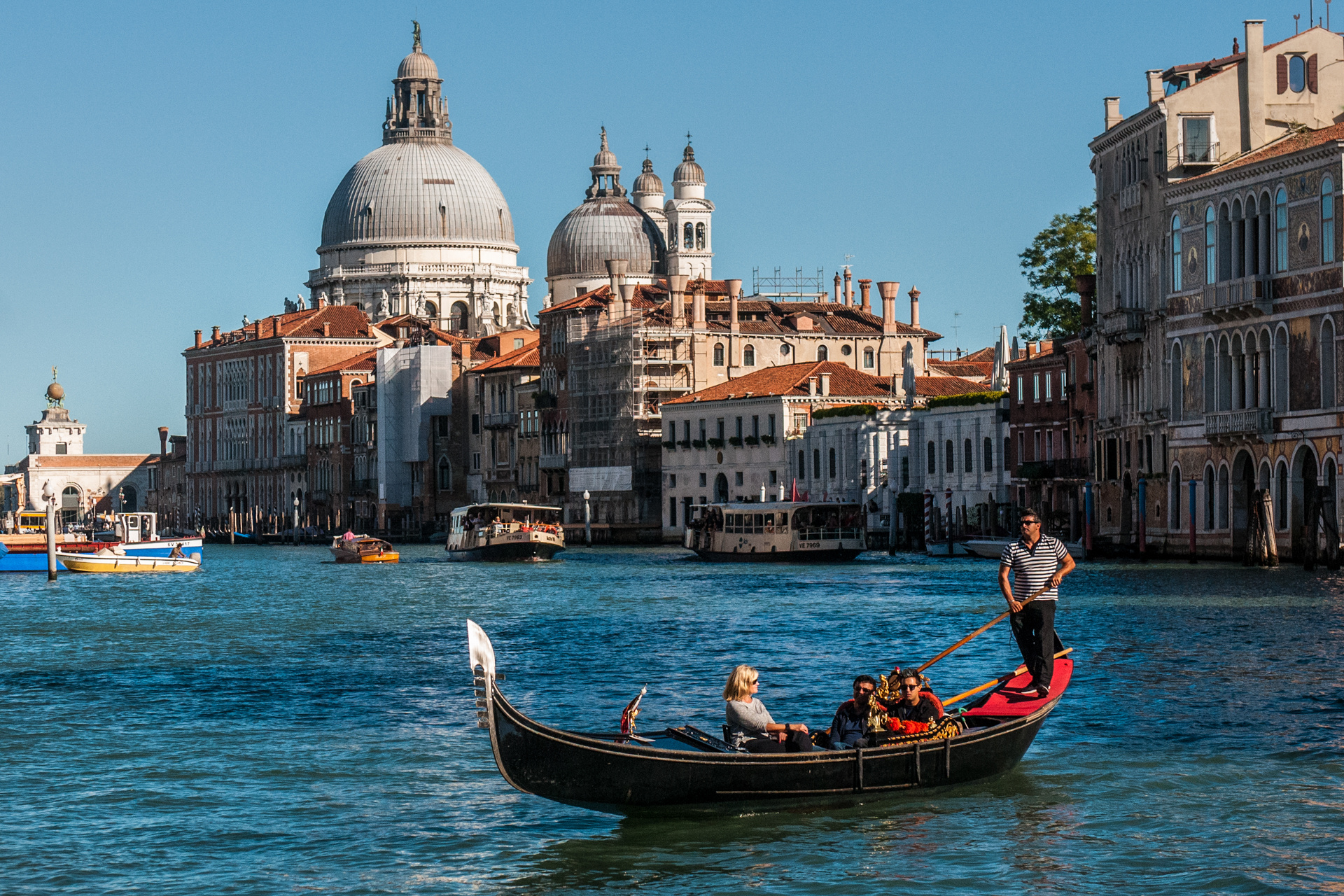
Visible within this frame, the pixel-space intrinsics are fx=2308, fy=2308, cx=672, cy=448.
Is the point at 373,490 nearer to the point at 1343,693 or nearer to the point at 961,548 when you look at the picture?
the point at 961,548

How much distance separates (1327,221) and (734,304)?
154 feet

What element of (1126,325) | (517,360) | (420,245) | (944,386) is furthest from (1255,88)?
(420,245)

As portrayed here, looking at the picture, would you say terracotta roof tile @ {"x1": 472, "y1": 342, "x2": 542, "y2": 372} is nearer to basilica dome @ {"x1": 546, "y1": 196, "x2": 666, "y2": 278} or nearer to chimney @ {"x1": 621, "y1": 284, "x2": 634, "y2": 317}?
chimney @ {"x1": 621, "y1": 284, "x2": 634, "y2": 317}

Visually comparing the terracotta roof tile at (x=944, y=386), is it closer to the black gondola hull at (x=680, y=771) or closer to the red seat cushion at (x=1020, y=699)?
the red seat cushion at (x=1020, y=699)

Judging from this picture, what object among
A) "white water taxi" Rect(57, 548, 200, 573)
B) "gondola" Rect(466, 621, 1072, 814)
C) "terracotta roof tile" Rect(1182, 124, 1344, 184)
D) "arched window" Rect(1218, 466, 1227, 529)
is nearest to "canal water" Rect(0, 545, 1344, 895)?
"gondola" Rect(466, 621, 1072, 814)

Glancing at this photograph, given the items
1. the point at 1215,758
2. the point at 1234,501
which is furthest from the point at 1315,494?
the point at 1215,758

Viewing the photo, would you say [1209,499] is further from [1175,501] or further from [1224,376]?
[1224,376]

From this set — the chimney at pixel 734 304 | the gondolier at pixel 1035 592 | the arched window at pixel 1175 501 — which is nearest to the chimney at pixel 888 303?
the chimney at pixel 734 304

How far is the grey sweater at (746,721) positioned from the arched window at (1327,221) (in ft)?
104

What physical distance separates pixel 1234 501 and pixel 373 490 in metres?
71.6

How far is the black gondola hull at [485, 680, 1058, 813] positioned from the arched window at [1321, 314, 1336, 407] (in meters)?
30.3

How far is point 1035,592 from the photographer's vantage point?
1811 cm

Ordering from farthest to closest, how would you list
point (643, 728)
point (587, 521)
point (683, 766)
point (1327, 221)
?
point (587, 521)
point (1327, 221)
point (643, 728)
point (683, 766)

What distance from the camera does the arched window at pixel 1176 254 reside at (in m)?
51.6
